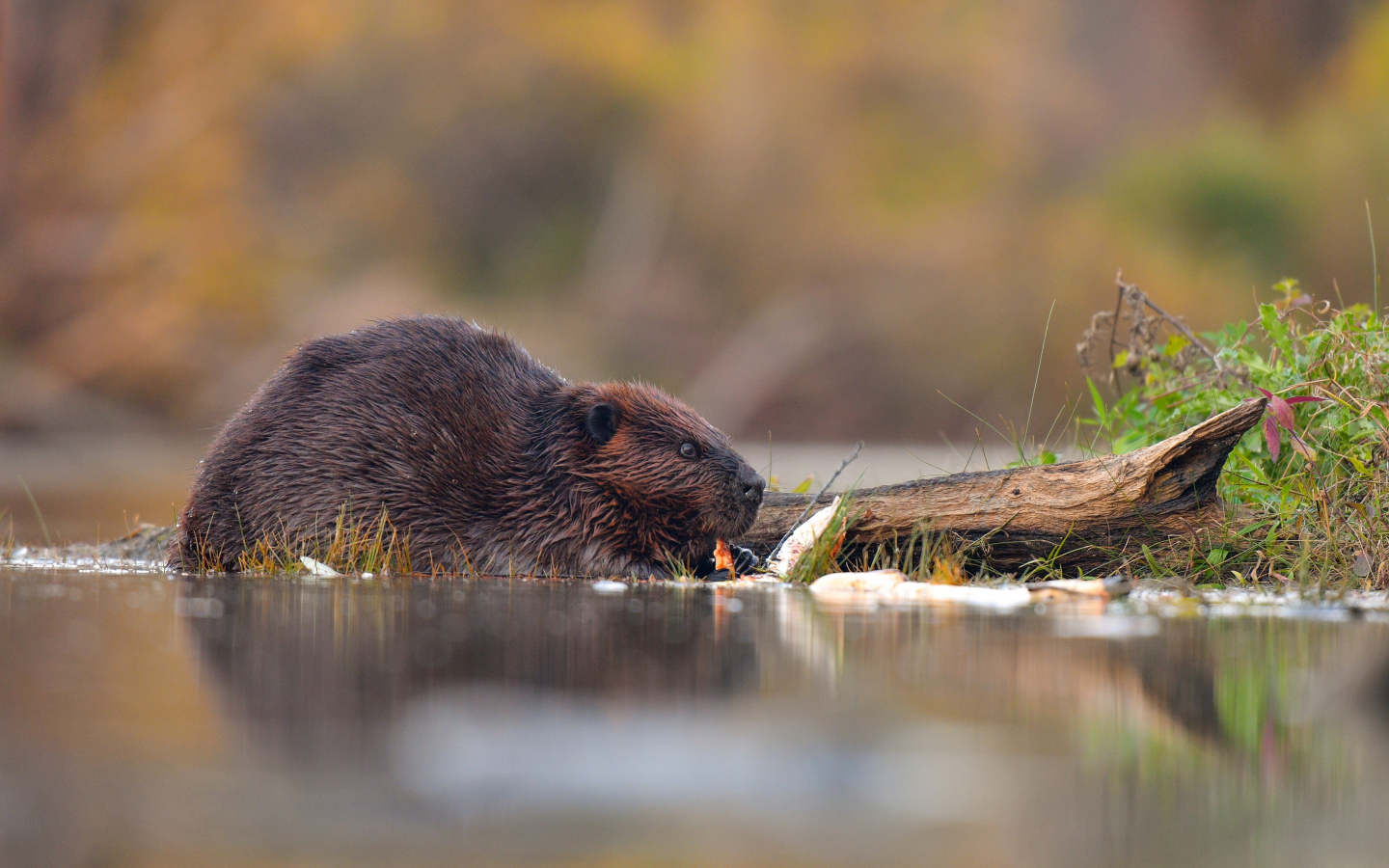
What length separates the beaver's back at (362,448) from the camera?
4.94 meters

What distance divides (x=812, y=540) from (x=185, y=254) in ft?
61.6

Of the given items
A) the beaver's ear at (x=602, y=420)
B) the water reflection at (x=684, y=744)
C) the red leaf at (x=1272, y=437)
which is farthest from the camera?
the beaver's ear at (x=602, y=420)

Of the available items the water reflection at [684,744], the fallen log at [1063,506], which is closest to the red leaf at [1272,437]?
the fallen log at [1063,506]

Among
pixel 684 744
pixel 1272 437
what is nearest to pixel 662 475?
pixel 1272 437

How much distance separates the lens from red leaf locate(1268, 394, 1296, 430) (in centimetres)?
418

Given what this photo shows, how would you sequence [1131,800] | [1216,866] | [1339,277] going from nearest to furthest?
[1216,866], [1131,800], [1339,277]

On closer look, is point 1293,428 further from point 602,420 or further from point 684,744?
point 684,744

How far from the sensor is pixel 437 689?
7.37 feet

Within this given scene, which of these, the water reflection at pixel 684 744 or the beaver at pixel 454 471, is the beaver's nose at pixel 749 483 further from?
the water reflection at pixel 684 744

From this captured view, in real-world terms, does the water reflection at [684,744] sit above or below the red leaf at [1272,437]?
below

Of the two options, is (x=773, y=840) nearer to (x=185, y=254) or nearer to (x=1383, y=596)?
(x=1383, y=596)

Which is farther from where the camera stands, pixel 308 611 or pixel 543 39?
pixel 543 39

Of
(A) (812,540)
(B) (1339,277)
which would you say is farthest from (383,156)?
(A) (812,540)

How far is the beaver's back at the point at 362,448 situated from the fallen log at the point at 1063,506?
1.46 metres
